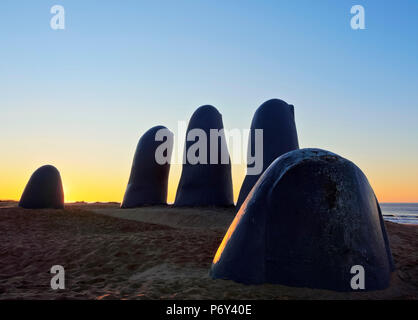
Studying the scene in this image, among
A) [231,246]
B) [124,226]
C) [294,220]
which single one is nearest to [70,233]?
[124,226]

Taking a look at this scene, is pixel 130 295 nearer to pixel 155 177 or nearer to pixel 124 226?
pixel 124 226

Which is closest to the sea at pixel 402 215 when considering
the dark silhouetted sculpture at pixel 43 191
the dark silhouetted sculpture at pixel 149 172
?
the dark silhouetted sculpture at pixel 149 172

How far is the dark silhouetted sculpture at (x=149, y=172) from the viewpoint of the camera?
16750 mm

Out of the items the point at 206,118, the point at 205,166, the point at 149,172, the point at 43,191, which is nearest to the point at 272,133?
the point at 205,166

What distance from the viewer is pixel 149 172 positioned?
16922mm

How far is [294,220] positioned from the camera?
160 inches

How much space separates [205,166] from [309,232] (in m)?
11.0

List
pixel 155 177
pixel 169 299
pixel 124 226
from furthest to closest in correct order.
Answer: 1. pixel 155 177
2. pixel 124 226
3. pixel 169 299

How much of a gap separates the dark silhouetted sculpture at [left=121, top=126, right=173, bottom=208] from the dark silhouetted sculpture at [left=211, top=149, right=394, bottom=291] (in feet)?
41.4

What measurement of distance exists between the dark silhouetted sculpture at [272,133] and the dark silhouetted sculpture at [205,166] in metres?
2.56

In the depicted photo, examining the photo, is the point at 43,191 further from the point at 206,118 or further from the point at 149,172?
the point at 206,118

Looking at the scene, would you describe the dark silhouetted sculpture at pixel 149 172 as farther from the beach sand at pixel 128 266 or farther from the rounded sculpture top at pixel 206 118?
the beach sand at pixel 128 266

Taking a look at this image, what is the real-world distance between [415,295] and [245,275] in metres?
2.02

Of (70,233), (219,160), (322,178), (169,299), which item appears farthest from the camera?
(219,160)
